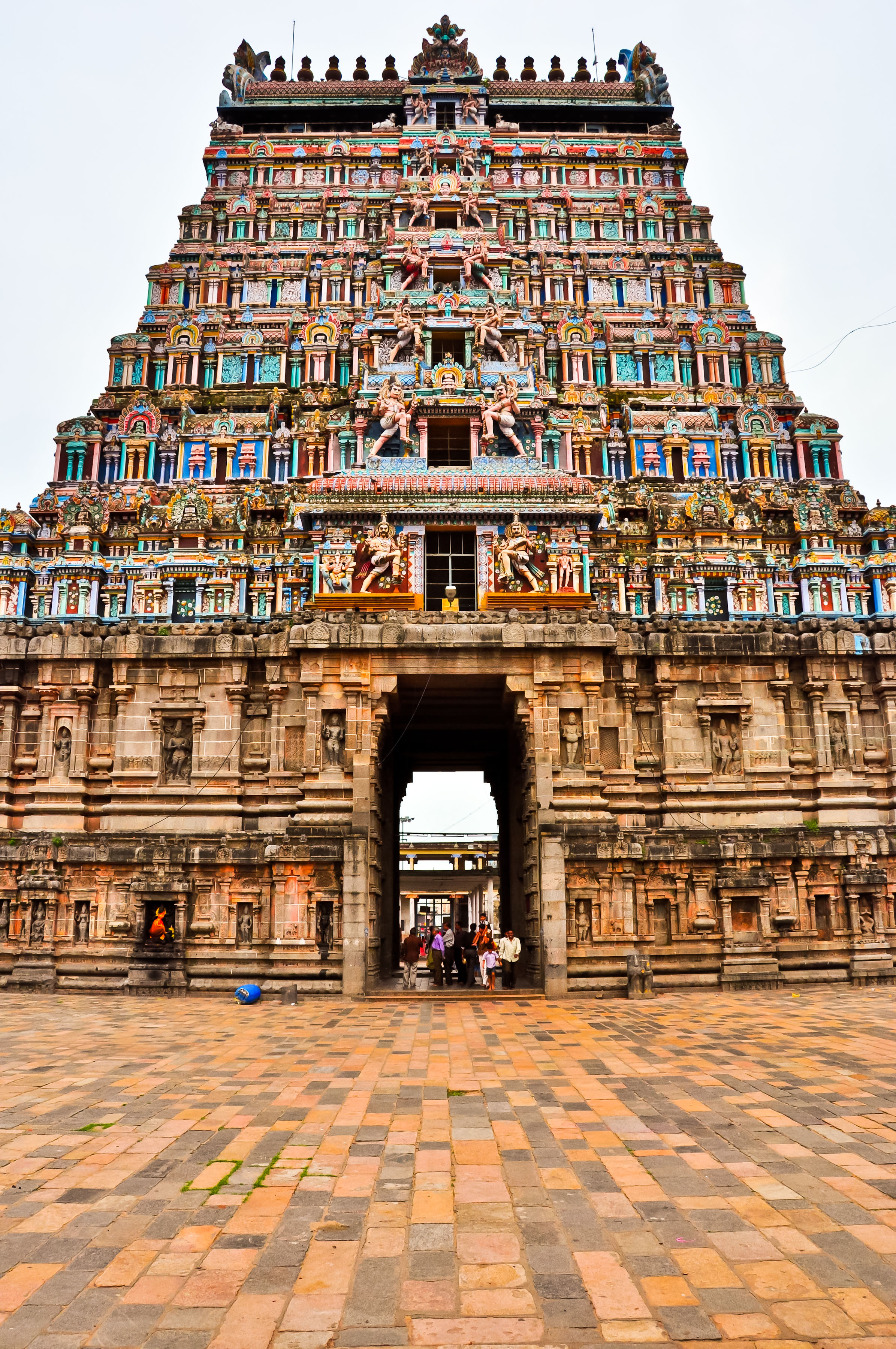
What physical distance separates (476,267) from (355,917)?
83.4 feet

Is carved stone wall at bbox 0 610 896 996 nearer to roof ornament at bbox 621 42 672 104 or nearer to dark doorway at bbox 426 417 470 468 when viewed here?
dark doorway at bbox 426 417 470 468

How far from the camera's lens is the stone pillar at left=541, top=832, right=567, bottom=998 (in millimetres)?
22688

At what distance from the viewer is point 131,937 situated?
24.0 m

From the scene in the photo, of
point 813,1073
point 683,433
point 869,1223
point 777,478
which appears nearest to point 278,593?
point 683,433

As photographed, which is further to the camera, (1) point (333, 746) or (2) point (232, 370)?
(2) point (232, 370)

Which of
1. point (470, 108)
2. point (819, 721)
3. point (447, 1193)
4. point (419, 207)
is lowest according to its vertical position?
point (447, 1193)

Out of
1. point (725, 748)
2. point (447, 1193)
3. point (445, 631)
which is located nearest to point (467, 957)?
point (725, 748)

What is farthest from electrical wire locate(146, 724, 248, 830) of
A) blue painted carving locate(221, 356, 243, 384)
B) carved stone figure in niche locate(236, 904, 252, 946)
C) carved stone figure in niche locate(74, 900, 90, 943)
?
blue painted carving locate(221, 356, 243, 384)

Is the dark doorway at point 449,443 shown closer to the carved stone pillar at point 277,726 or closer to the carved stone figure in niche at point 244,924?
the carved stone pillar at point 277,726

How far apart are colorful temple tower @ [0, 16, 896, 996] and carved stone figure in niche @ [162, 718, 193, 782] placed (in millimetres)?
120

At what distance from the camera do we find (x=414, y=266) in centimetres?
3581

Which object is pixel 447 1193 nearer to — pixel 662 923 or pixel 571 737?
pixel 662 923

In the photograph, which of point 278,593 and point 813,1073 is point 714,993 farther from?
point 278,593

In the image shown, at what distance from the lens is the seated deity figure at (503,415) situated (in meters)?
30.1
